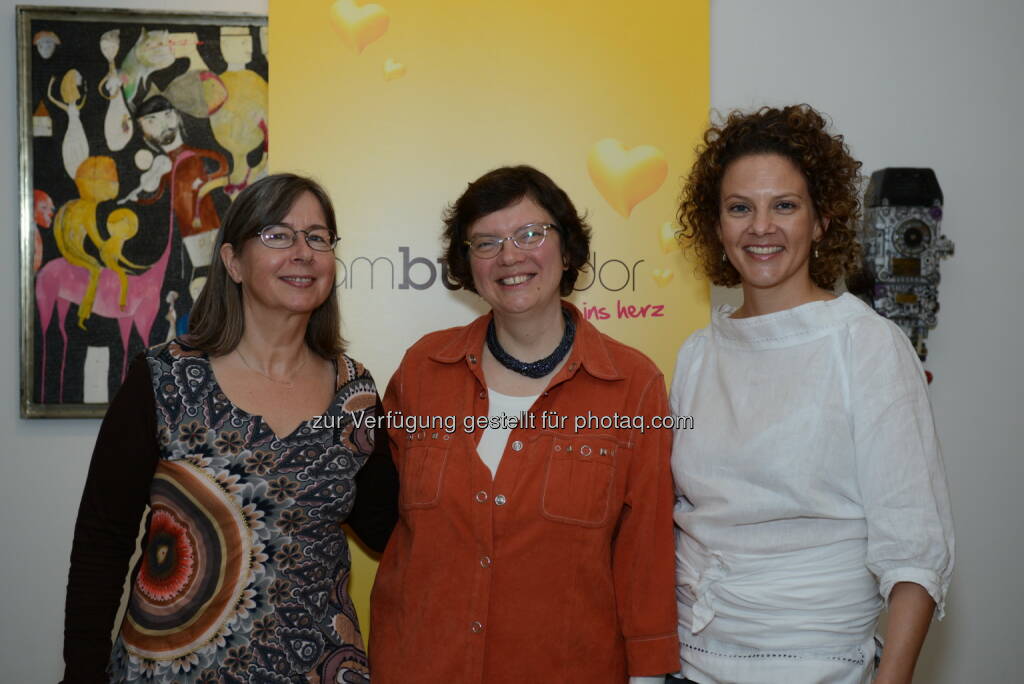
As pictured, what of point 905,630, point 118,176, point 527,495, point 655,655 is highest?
Answer: point 118,176

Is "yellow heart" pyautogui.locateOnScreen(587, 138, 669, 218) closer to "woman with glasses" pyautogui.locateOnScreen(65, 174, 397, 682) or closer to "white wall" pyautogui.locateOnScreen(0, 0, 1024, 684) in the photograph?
"white wall" pyautogui.locateOnScreen(0, 0, 1024, 684)

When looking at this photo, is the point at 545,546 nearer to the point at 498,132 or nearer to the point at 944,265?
the point at 498,132

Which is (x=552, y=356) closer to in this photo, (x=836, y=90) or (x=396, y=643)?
(x=396, y=643)

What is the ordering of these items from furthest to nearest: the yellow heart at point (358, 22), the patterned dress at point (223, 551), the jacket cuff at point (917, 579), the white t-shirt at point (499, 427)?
the yellow heart at point (358, 22) < the white t-shirt at point (499, 427) < the patterned dress at point (223, 551) < the jacket cuff at point (917, 579)

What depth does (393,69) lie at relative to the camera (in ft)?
8.21

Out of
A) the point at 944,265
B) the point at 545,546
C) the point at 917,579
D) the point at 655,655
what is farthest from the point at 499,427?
the point at 944,265

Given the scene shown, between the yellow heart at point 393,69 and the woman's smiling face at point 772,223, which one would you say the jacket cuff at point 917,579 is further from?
the yellow heart at point 393,69

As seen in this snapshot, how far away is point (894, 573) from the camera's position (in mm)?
1475

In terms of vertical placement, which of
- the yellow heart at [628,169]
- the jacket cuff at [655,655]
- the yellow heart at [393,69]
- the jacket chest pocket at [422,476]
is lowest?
the jacket cuff at [655,655]

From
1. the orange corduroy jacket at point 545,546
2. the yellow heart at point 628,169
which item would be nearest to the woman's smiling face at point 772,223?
the orange corduroy jacket at point 545,546

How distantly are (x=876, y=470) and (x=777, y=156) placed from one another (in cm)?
70

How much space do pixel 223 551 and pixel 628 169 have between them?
1654mm

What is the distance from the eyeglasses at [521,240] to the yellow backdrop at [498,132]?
2.23ft

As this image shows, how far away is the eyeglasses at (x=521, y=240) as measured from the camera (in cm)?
187
